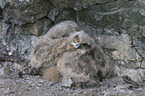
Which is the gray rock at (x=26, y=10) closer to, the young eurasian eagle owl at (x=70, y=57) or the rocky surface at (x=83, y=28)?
the rocky surface at (x=83, y=28)

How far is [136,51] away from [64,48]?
84 centimetres

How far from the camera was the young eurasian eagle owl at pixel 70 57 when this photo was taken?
170 centimetres

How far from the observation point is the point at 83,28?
2113 millimetres

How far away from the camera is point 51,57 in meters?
1.87

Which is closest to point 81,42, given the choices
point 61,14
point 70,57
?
point 70,57

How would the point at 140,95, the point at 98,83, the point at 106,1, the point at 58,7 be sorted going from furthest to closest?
the point at 58,7, the point at 106,1, the point at 98,83, the point at 140,95

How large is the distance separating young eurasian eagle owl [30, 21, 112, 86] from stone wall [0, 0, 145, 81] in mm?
206

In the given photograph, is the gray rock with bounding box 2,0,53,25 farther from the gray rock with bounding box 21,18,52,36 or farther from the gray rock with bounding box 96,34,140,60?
the gray rock with bounding box 96,34,140,60

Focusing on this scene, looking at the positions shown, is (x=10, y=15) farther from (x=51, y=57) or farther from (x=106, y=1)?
(x=106, y=1)

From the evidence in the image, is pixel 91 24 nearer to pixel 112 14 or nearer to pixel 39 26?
pixel 112 14

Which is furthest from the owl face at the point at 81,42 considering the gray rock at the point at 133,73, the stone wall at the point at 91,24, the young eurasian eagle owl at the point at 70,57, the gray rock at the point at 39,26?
the gray rock at the point at 39,26

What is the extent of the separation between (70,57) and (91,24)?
59 cm

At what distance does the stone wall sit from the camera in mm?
1756

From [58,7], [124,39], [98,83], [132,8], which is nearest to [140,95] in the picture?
[98,83]
